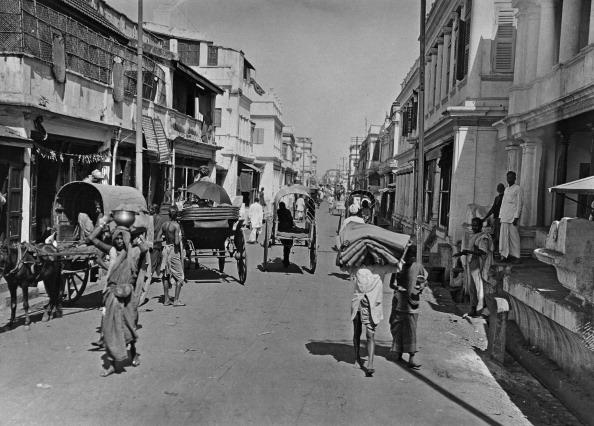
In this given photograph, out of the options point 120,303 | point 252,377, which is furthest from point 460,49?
point 120,303

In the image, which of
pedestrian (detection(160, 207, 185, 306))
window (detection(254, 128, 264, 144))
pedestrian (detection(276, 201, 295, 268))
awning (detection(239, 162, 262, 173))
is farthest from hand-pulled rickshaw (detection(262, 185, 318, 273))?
window (detection(254, 128, 264, 144))

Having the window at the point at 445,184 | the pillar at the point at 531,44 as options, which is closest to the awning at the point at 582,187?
the pillar at the point at 531,44

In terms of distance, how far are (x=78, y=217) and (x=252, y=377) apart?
6118 millimetres

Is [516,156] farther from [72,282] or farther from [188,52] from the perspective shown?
[188,52]

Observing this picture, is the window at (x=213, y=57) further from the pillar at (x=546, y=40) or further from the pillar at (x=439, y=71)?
the pillar at (x=546, y=40)

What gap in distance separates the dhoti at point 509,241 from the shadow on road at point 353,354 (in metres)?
3.90

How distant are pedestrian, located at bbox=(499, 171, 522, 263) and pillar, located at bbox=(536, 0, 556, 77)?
91.4 inches

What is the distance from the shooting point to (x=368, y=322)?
6.90 metres

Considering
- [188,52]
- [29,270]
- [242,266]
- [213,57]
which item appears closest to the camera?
[29,270]

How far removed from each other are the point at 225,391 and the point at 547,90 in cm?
859

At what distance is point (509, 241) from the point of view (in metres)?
11.0

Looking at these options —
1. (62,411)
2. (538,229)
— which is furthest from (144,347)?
(538,229)

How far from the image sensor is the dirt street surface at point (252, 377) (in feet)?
17.9

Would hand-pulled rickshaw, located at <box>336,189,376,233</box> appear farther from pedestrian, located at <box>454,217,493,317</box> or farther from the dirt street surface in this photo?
the dirt street surface
